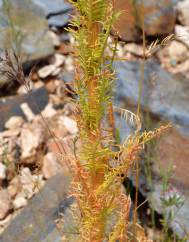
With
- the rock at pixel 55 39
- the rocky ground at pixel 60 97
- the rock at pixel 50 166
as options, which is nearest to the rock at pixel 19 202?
the rocky ground at pixel 60 97

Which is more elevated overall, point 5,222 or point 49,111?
point 49,111

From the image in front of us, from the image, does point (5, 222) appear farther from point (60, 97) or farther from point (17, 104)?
point (60, 97)

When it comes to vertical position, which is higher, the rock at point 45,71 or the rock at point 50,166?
the rock at point 45,71

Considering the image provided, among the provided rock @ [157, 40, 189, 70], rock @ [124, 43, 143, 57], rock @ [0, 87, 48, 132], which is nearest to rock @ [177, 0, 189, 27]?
rock @ [157, 40, 189, 70]

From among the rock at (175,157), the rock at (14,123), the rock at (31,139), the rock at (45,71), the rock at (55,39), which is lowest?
the rock at (175,157)

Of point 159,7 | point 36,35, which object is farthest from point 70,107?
point 159,7

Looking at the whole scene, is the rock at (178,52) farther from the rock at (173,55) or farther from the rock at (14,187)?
the rock at (14,187)

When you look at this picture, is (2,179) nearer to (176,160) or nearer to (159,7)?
(176,160)

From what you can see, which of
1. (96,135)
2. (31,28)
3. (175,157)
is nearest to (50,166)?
(175,157)

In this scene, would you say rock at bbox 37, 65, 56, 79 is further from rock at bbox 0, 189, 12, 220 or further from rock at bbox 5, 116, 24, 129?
rock at bbox 0, 189, 12, 220
